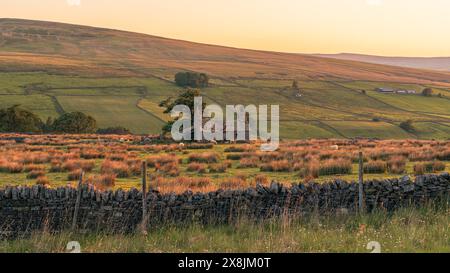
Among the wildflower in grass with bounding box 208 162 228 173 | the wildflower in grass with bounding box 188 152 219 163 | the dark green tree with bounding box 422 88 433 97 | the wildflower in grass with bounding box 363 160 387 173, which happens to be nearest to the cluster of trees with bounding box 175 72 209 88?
the dark green tree with bounding box 422 88 433 97

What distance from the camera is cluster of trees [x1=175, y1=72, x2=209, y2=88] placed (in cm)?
12728

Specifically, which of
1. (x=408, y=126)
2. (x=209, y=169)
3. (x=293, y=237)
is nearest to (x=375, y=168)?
(x=209, y=169)

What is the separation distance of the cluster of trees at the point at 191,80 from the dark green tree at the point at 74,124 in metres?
50.8

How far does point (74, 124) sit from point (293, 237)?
226 feet

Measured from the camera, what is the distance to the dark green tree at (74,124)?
75.4 meters

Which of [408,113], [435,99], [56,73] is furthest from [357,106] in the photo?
[56,73]

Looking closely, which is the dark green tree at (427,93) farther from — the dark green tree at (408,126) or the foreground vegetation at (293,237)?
the foreground vegetation at (293,237)

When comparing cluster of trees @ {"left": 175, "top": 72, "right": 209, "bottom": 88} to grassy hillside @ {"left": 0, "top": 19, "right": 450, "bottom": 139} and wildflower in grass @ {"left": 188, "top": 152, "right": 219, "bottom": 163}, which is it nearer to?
grassy hillside @ {"left": 0, "top": 19, "right": 450, "bottom": 139}

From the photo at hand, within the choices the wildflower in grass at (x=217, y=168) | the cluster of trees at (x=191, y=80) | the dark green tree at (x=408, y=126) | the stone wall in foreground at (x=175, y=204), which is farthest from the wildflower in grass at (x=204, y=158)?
the cluster of trees at (x=191, y=80)

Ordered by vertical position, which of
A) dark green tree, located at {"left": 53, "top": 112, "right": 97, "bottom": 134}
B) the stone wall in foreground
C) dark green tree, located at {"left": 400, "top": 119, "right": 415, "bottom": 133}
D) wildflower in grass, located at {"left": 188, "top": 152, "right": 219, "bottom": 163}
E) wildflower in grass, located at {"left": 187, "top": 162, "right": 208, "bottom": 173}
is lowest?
dark green tree, located at {"left": 400, "top": 119, "right": 415, "bottom": 133}

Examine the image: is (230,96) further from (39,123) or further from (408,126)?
(39,123)

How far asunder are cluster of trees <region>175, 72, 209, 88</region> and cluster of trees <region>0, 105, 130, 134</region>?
49561mm
